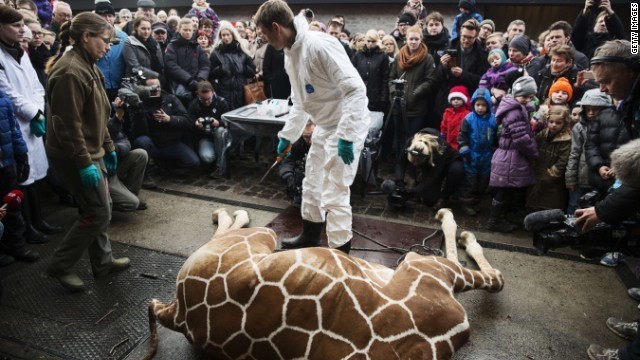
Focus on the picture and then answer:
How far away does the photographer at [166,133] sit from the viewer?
611cm

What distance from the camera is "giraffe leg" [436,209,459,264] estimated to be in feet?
12.2

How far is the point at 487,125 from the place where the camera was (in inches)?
207

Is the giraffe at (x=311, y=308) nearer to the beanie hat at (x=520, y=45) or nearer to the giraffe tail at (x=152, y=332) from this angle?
the giraffe tail at (x=152, y=332)

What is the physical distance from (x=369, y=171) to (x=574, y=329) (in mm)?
3077

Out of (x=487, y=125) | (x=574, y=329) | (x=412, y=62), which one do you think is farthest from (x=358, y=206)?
(x=574, y=329)

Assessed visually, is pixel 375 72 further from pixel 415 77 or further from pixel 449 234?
pixel 449 234

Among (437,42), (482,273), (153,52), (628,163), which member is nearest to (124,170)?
(153,52)

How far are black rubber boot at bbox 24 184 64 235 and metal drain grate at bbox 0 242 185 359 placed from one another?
495mm

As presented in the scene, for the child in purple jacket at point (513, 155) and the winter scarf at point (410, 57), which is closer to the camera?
the child in purple jacket at point (513, 155)

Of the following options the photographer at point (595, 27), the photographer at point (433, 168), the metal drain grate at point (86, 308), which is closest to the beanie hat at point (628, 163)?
the photographer at point (433, 168)

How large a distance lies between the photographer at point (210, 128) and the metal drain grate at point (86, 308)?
2482mm

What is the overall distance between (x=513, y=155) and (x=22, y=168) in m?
5.13

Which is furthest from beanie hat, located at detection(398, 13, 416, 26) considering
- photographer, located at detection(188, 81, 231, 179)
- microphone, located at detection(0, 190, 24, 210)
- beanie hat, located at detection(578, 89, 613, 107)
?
microphone, located at detection(0, 190, 24, 210)

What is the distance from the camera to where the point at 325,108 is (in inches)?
150
